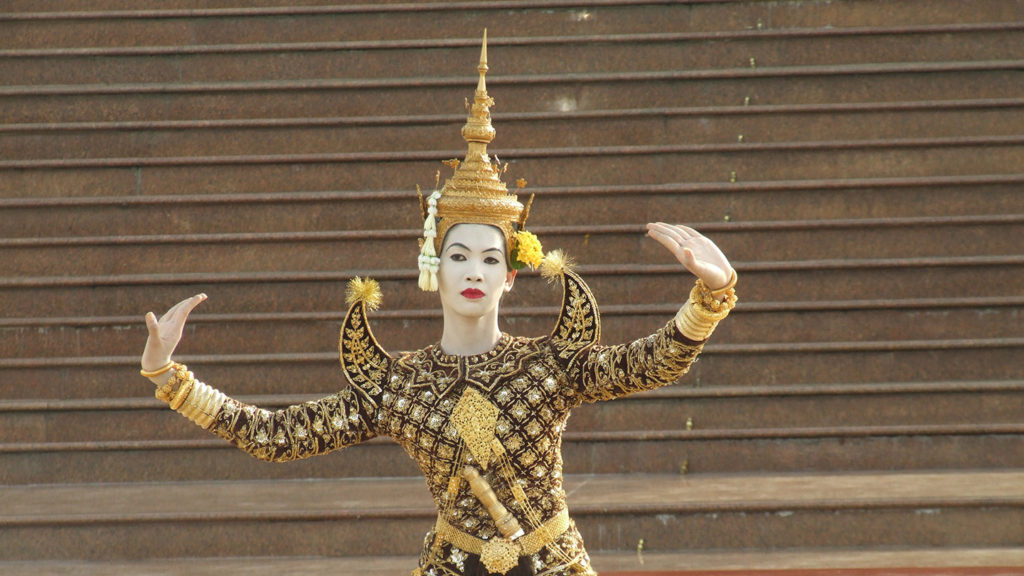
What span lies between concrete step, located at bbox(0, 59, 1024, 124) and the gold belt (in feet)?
12.3

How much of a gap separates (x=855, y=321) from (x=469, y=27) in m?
2.54

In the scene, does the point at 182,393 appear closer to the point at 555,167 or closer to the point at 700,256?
the point at 700,256

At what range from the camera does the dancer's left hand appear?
2760 millimetres

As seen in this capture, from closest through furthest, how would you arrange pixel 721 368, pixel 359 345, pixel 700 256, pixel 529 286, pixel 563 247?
1. pixel 700 256
2. pixel 359 345
3. pixel 721 368
4. pixel 529 286
5. pixel 563 247

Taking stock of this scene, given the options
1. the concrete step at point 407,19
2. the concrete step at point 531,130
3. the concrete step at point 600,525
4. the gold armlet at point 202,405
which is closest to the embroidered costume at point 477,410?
the gold armlet at point 202,405

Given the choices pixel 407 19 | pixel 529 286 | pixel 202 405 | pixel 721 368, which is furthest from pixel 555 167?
pixel 202 405

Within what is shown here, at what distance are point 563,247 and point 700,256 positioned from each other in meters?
3.46

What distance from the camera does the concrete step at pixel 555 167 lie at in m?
6.41

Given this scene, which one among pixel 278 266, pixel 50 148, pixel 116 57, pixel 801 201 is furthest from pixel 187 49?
pixel 801 201

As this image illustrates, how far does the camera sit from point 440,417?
3.14 metres

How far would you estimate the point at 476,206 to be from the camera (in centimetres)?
317

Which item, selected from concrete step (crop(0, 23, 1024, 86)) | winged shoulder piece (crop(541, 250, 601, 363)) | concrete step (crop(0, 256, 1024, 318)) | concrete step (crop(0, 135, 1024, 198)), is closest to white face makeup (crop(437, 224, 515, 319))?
winged shoulder piece (crop(541, 250, 601, 363))

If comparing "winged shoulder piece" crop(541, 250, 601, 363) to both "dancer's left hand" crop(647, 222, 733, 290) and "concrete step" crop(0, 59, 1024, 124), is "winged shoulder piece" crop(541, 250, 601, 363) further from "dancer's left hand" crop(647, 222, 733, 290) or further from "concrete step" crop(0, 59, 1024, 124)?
"concrete step" crop(0, 59, 1024, 124)

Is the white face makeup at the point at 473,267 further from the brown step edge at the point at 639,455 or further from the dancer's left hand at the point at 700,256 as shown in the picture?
the brown step edge at the point at 639,455
